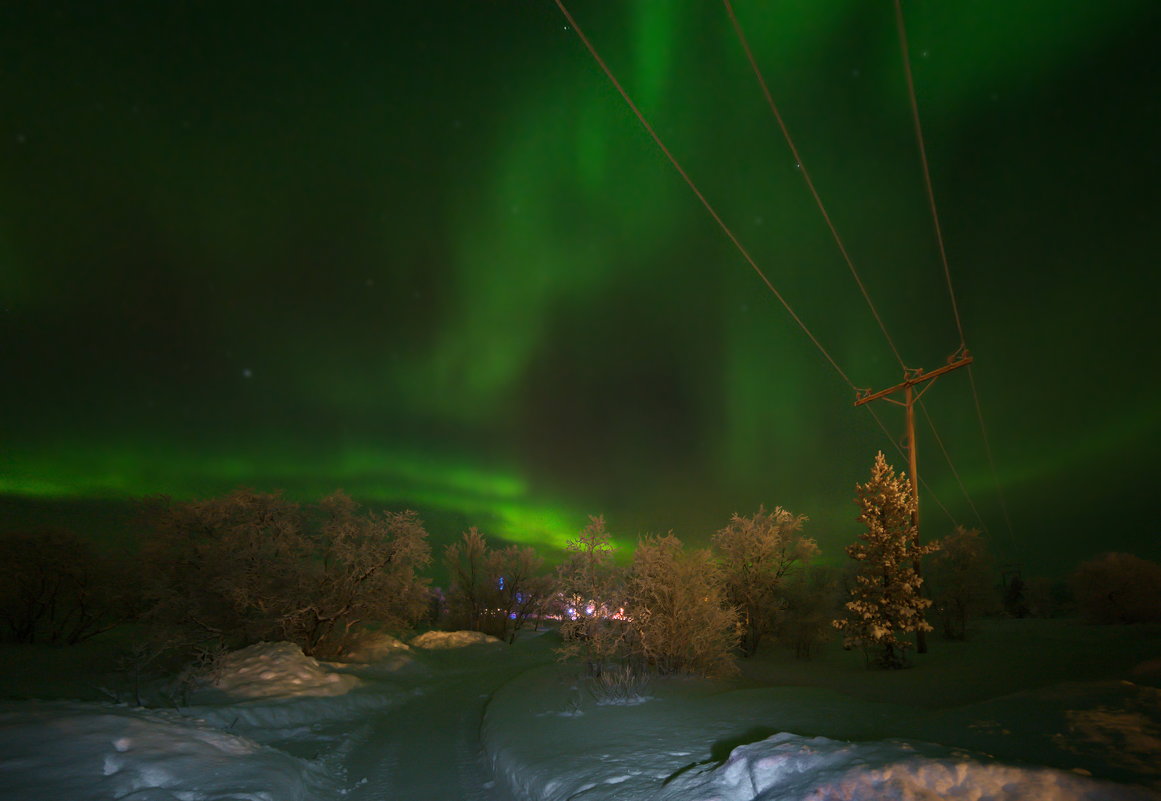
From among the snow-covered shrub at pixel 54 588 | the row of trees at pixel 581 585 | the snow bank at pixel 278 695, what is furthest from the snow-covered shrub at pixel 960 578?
the snow-covered shrub at pixel 54 588

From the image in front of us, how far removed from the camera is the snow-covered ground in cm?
570

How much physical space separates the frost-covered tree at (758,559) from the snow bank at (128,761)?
22.1 m

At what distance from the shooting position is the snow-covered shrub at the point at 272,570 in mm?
22266

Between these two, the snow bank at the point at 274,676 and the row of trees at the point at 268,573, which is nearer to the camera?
the snow bank at the point at 274,676

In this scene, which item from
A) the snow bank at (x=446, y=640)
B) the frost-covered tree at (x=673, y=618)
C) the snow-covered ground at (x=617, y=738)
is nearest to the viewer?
the snow-covered ground at (x=617, y=738)

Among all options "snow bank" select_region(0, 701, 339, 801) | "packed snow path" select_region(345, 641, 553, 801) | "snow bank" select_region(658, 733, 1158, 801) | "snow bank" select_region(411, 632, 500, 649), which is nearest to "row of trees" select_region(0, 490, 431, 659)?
"packed snow path" select_region(345, 641, 553, 801)

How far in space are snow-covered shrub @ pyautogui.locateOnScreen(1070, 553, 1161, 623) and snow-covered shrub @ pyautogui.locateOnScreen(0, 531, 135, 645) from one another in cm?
5049

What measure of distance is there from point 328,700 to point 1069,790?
17329 mm

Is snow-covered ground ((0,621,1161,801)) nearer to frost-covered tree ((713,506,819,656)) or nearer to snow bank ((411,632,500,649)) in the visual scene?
frost-covered tree ((713,506,819,656))

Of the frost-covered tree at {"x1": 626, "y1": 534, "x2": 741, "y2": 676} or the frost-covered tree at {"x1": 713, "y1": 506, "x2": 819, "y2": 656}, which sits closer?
the frost-covered tree at {"x1": 626, "y1": 534, "x2": 741, "y2": 676}

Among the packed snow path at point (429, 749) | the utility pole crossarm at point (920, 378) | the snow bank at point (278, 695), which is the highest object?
the utility pole crossarm at point (920, 378)

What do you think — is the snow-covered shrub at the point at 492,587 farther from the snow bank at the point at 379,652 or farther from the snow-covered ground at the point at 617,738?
the snow-covered ground at the point at 617,738

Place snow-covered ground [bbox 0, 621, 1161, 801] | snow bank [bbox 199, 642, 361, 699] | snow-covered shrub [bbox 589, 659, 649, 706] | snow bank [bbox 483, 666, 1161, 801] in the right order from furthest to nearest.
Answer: snow bank [bbox 199, 642, 361, 699] → snow-covered shrub [bbox 589, 659, 649, 706] → snow-covered ground [bbox 0, 621, 1161, 801] → snow bank [bbox 483, 666, 1161, 801]

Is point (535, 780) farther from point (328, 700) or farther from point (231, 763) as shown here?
point (328, 700)
